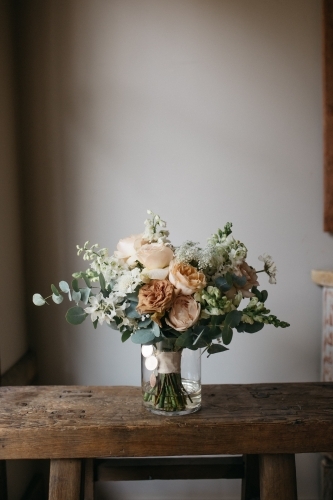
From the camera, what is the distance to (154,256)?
1.33 metres

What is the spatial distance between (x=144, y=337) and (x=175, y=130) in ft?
3.58

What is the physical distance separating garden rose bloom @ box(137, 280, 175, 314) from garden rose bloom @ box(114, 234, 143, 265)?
10cm

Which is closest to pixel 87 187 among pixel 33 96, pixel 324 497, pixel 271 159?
pixel 33 96

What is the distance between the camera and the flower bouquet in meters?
1.32

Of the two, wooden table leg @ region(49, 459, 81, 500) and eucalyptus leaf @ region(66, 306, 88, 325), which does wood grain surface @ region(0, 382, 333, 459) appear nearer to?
wooden table leg @ region(49, 459, 81, 500)

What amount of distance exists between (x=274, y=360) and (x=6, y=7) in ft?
5.87

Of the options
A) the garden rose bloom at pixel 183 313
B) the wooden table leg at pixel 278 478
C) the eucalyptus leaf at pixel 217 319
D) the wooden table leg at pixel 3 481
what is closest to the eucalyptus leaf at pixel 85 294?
the garden rose bloom at pixel 183 313

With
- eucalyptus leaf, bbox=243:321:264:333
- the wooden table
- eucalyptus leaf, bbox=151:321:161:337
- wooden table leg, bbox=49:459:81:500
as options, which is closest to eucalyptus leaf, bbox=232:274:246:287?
eucalyptus leaf, bbox=243:321:264:333

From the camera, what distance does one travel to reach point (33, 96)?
7.12 ft

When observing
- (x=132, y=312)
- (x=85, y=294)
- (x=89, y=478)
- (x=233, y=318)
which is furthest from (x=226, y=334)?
(x=89, y=478)

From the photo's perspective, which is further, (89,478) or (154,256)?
(89,478)

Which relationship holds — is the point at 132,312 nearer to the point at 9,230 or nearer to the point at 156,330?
the point at 156,330

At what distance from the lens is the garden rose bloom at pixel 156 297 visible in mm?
1296

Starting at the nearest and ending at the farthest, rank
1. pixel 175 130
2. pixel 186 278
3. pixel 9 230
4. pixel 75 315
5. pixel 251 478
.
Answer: pixel 186 278 → pixel 75 315 → pixel 251 478 → pixel 9 230 → pixel 175 130
